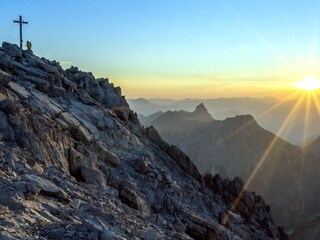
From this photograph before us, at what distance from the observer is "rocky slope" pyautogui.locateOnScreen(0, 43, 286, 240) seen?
51.3 ft

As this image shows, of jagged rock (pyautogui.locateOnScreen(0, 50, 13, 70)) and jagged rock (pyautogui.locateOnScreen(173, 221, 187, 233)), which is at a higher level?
jagged rock (pyautogui.locateOnScreen(0, 50, 13, 70))

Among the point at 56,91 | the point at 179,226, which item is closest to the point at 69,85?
the point at 56,91

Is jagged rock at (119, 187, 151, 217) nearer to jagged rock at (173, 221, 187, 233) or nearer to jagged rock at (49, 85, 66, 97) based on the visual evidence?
jagged rock at (173, 221, 187, 233)

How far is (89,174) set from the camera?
25125 mm

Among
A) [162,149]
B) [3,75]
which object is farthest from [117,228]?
[162,149]

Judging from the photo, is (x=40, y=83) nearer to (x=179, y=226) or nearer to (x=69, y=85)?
(x=69, y=85)

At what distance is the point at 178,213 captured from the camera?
30375mm

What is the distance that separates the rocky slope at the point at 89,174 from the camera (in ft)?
51.3

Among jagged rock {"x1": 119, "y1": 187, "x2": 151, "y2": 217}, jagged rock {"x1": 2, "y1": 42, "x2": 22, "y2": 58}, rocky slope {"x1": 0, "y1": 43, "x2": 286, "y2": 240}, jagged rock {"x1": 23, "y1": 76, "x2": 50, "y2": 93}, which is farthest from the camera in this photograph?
jagged rock {"x1": 2, "y1": 42, "x2": 22, "y2": 58}

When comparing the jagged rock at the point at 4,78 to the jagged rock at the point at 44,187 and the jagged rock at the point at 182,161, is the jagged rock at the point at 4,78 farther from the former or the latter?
the jagged rock at the point at 182,161

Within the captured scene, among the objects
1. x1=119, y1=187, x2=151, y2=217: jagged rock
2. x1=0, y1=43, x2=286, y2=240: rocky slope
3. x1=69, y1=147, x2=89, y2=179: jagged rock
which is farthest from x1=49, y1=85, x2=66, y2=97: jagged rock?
x1=119, y1=187, x2=151, y2=217: jagged rock

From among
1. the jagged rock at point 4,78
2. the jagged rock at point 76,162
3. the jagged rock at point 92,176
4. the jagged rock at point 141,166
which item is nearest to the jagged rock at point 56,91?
the jagged rock at point 4,78

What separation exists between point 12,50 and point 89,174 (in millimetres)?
20821

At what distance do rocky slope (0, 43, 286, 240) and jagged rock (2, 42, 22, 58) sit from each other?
0.10m
